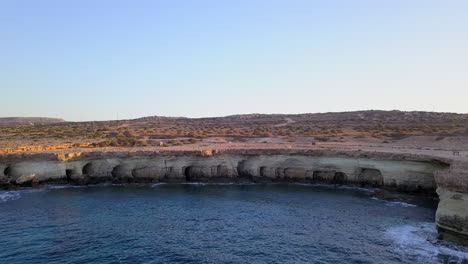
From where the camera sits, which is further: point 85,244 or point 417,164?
point 417,164

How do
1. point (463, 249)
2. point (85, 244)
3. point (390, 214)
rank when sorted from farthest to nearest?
point (390, 214)
point (85, 244)
point (463, 249)

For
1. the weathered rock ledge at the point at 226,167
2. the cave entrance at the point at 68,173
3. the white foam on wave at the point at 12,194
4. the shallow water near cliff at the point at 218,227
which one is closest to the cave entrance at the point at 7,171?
the weathered rock ledge at the point at 226,167

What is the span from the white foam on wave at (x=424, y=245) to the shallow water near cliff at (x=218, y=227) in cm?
6

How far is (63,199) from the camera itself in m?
38.1

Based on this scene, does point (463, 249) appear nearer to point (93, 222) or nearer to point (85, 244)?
point (85, 244)

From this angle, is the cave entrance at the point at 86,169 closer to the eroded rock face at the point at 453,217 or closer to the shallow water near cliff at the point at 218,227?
the shallow water near cliff at the point at 218,227

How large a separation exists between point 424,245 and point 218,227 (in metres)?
14.7

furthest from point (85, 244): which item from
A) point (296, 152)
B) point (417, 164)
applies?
point (417, 164)

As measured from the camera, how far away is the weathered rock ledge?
40656 millimetres

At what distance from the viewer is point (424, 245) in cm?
2441

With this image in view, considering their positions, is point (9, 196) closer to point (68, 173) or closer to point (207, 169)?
point (68, 173)

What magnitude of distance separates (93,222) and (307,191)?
23.2 m

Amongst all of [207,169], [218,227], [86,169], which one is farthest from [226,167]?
[218,227]

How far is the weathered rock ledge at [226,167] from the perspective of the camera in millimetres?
40656
